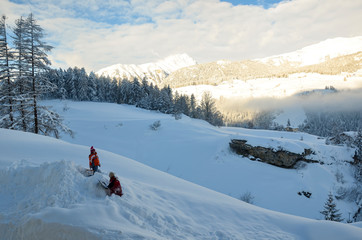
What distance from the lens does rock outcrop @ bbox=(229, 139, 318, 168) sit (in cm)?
2047

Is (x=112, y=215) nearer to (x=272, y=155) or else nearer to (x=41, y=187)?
(x=41, y=187)

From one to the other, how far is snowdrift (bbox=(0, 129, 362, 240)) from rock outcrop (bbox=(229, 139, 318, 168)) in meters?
15.9

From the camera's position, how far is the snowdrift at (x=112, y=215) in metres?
4.04

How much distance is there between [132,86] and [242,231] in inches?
2453

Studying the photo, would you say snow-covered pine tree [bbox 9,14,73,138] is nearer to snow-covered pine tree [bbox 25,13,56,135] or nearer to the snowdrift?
snow-covered pine tree [bbox 25,13,56,135]

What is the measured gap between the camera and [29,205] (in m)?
4.55

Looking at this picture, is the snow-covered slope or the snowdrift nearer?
the snowdrift

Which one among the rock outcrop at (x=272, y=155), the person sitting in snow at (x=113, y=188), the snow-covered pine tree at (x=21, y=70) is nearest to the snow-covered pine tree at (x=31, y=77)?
the snow-covered pine tree at (x=21, y=70)

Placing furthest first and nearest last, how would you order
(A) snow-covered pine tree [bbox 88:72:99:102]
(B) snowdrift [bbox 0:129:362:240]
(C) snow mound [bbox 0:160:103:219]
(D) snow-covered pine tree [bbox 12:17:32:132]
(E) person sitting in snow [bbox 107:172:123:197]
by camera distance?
(A) snow-covered pine tree [bbox 88:72:99:102]
(D) snow-covered pine tree [bbox 12:17:32:132]
(E) person sitting in snow [bbox 107:172:123:197]
(C) snow mound [bbox 0:160:103:219]
(B) snowdrift [bbox 0:129:362:240]

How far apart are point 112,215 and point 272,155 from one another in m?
20.4

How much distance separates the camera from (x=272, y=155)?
20.9 m

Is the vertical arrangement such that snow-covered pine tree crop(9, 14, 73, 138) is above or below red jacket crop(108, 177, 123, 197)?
above

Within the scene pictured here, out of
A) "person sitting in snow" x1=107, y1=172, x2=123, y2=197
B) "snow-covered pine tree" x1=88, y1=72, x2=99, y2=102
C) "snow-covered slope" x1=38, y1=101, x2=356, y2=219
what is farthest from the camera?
"snow-covered pine tree" x1=88, y1=72, x2=99, y2=102

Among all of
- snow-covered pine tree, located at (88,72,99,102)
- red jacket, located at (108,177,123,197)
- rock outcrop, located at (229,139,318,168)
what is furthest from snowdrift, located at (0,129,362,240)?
snow-covered pine tree, located at (88,72,99,102)
